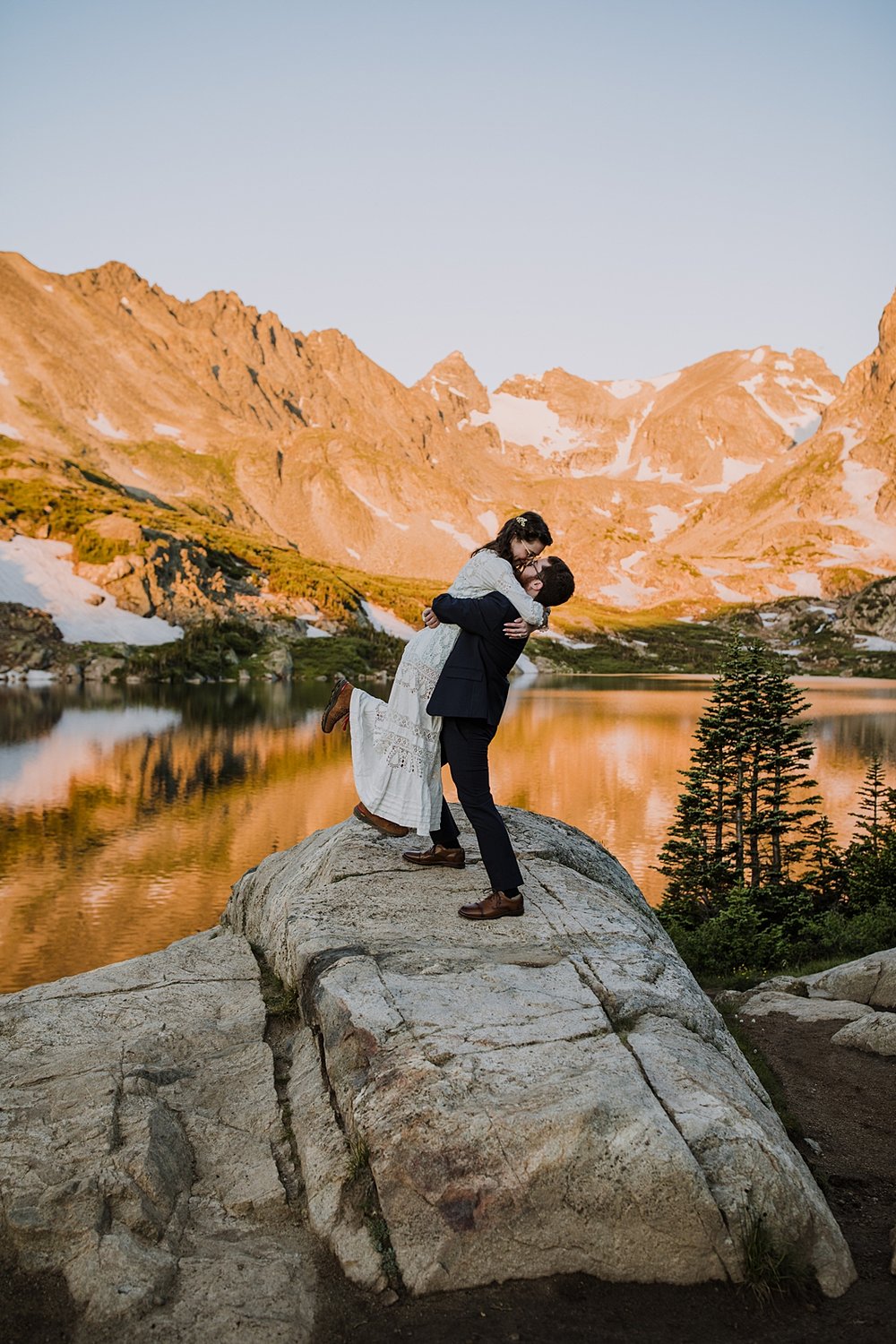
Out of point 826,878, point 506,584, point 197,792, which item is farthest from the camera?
point 197,792

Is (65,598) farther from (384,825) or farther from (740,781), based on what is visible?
(384,825)

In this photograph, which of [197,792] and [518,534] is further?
[197,792]

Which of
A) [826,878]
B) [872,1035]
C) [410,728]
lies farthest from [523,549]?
[826,878]

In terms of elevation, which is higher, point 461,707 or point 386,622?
point 461,707

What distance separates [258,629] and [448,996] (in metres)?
144

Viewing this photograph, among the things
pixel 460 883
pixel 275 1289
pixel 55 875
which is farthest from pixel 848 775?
pixel 275 1289

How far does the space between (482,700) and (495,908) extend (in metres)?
1.83

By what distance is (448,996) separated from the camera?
21.9 ft

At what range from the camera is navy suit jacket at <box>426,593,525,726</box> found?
7965 mm

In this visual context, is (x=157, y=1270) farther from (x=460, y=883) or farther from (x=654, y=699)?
(x=654, y=699)

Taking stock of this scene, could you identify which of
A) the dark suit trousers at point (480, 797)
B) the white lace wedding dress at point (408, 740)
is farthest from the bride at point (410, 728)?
the dark suit trousers at point (480, 797)

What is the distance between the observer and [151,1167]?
18.8ft

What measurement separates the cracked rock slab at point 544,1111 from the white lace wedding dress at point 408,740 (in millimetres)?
1448

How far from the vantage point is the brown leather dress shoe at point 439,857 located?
30.0ft
